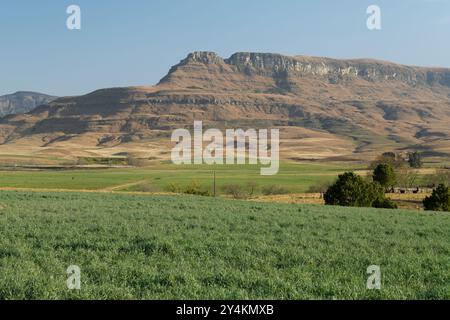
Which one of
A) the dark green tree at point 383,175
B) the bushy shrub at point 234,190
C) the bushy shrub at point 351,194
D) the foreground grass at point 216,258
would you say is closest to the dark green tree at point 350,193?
the bushy shrub at point 351,194

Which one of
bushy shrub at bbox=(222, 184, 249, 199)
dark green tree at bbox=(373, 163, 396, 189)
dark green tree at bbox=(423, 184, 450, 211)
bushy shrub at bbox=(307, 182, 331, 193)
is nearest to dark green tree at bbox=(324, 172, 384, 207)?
dark green tree at bbox=(423, 184, 450, 211)

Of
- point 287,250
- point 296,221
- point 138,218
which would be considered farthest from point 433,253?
point 138,218

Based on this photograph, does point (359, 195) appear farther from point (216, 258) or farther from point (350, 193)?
point (216, 258)

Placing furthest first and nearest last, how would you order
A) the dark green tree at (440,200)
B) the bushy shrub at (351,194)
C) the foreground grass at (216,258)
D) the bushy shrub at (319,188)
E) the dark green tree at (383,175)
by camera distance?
the bushy shrub at (319,188) < the dark green tree at (383,175) < the dark green tree at (440,200) < the bushy shrub at (351,194) < the foreground grass at (216,258)

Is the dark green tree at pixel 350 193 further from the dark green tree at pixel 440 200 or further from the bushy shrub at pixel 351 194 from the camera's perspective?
the dark green tree at pixel 440 200

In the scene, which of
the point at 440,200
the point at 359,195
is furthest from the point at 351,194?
the point at 440,200

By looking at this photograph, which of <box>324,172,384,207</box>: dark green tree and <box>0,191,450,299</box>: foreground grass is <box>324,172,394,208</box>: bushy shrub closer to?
<box>324,172,384,207</box>: dark green tree

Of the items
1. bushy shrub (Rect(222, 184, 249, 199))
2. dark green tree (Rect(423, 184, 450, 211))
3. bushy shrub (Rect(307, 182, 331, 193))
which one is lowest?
bushy shrub (Rect(307, 182, 331, 193))

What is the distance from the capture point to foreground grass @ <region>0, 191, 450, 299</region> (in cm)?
1070

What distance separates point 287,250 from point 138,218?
10.7 metres

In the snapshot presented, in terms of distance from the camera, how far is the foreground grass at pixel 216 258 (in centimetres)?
1070

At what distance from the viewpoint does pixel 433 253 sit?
16.1 meters

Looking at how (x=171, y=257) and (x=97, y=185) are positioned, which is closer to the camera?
(x=171, y=257)
